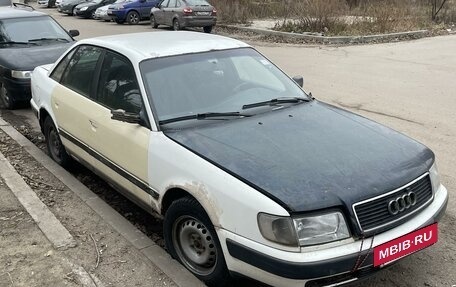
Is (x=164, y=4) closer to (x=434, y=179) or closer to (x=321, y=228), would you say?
(x=434, y=179)

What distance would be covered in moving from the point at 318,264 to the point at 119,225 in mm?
1981

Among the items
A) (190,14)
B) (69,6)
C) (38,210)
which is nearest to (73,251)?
(38,210)

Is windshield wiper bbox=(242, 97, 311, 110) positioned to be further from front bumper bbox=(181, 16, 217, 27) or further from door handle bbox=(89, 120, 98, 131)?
A: front bumper bbox=(181, 16, 217, 27)

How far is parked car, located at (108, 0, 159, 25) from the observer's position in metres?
26.2

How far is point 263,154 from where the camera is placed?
3.17 meters

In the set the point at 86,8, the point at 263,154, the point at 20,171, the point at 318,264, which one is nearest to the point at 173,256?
the point at 263,154

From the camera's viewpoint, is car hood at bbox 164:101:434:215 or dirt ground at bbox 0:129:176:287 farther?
dirt ground at bbox 0:129:176:287

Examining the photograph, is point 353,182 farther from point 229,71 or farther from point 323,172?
point 229,71

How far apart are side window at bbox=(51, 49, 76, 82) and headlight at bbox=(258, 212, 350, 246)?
3346mm

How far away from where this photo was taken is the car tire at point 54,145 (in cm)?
542

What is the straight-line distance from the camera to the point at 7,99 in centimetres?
Answer: 843

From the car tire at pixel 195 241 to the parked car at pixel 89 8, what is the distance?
29637mm

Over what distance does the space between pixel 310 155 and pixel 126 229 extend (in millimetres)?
1723

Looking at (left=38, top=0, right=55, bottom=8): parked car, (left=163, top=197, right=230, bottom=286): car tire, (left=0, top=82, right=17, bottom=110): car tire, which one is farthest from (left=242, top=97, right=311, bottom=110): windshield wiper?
(left=38, top=0, right=55, bottom=8): parked car
